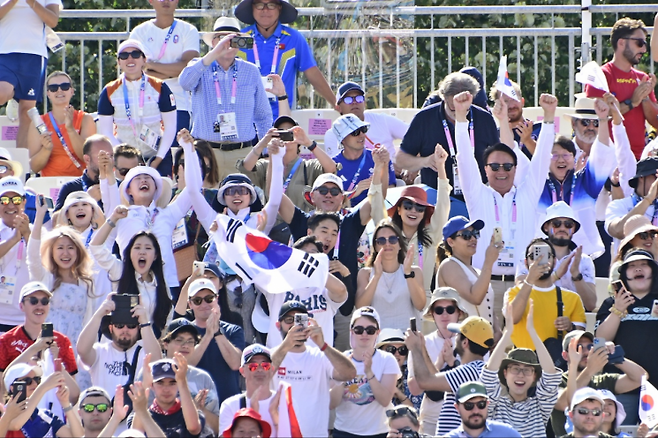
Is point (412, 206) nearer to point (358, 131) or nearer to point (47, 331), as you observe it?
point (358, 131)

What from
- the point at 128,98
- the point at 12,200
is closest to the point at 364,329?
the point at 12,200

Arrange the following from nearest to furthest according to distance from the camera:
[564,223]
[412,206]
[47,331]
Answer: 1. [47,331]
2. [564,223]
3. [412,206]

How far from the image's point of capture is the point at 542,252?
35.9 feet

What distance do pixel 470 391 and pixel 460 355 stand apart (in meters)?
0.88

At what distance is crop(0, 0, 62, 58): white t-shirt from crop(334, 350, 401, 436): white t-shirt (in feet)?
18.8

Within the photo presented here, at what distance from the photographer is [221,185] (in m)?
12.3

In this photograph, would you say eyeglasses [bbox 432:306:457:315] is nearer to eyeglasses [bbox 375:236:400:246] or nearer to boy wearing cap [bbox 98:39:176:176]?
eyeglasses [bbox 375:236:400:246]

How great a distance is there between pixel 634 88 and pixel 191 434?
633cm

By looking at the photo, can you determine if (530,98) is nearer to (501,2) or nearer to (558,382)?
(501,2)

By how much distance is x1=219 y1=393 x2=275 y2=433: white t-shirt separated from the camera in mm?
9828

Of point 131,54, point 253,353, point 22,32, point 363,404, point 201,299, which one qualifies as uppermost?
point 22,32

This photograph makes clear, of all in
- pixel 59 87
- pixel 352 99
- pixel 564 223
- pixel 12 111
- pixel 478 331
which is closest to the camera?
pixel 478 331

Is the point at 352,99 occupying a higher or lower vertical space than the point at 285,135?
higher

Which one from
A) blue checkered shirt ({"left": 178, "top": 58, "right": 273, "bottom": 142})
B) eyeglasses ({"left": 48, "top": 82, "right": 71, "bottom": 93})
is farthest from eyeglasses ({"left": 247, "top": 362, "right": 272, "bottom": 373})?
eyeglasses ({"left": 48, "top": 82, "right": 71, "bottom": 93})
